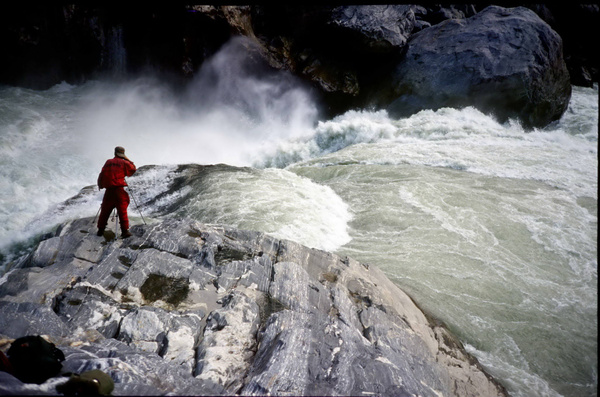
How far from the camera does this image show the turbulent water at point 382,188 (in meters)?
4.88

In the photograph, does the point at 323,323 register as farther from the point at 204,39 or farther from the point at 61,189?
the point at 204,39

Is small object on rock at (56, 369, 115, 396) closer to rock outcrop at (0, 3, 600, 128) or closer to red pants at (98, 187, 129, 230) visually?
red pants at (98, 187, 129, 230)

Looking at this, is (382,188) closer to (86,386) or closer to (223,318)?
(223,318)

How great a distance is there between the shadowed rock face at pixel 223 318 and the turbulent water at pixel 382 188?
3.86ft

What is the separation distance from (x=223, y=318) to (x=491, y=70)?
16.8 m

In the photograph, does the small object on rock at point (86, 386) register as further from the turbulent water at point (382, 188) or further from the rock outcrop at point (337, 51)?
the rock outcrop at point (337, 51)

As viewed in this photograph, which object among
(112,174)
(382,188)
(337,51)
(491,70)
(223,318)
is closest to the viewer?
(223,318)

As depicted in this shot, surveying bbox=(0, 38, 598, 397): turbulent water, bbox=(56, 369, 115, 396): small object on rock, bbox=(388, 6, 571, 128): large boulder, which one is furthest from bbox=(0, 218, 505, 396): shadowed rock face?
bbox=(388, 6, 571, 128): large boulder

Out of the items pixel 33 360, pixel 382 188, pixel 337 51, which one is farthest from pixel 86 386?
pixel 337 51

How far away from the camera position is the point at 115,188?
5.19 meters

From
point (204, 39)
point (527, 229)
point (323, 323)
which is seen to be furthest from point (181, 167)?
point (527, 229)

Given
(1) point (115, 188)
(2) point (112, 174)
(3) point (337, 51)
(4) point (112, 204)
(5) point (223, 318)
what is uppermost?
(3) point (337, 51)

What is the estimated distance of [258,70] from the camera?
16.4 m

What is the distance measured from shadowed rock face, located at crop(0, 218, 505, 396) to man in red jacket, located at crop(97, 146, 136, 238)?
0.24 meters
